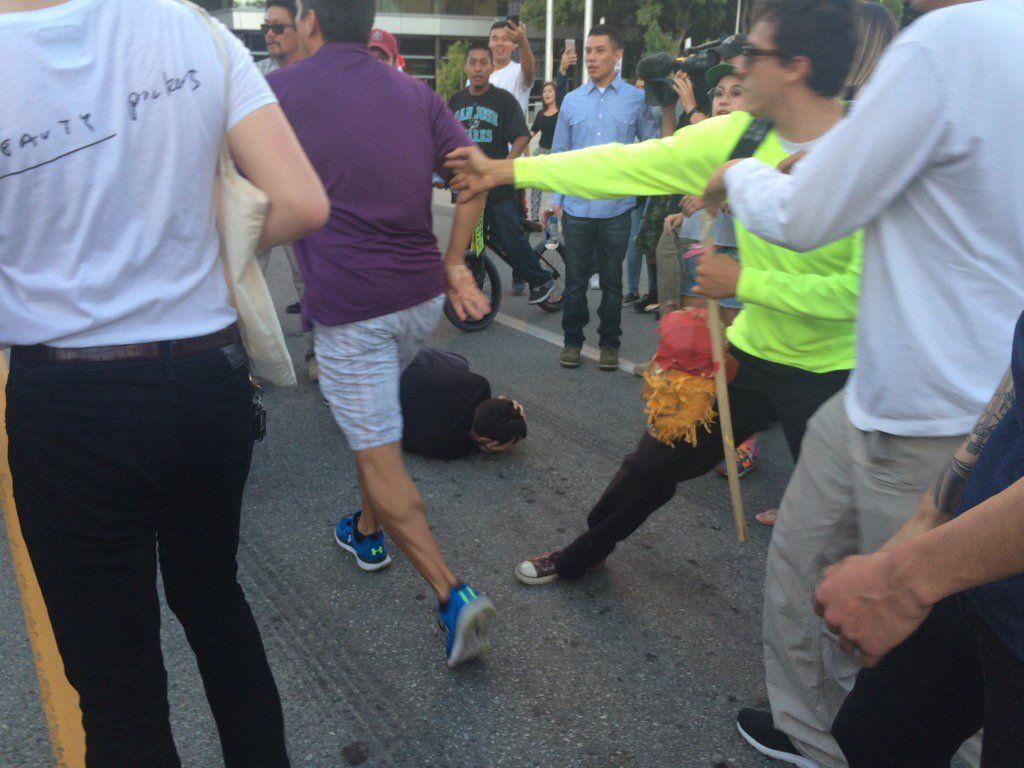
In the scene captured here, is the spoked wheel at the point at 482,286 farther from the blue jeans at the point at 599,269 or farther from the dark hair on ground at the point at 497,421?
the dark hair on ground at the point at 497,421

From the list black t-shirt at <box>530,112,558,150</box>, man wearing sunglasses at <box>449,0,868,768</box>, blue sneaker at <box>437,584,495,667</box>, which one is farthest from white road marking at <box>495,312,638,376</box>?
blue sneaker at <box>437,584,495,667</box>

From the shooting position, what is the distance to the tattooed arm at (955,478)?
133 cm

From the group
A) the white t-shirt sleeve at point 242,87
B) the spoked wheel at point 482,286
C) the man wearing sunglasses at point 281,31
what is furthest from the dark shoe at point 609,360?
the white t-shirt sleeve at point 242,87

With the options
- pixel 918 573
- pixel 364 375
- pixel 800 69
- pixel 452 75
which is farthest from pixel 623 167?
pixel 452 75

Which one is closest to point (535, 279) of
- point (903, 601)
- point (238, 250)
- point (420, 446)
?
point (420, 446)

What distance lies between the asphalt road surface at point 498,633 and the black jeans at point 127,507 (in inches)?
31.0

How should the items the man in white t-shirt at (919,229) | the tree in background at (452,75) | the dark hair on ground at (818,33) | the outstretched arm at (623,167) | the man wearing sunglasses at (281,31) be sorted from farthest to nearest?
the tree in background at (452,75), the man wearing sunglasses at (281,31), the outstretched arm at (623,167), the dark hair on ground at (818,33), the man in white t-shirt at (919,229)

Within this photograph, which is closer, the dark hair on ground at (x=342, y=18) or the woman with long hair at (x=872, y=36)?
the dark hair on ground at (x=342, y=18)

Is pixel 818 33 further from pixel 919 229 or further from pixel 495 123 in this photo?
pixel 495 123

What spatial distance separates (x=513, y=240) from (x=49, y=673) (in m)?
5.06

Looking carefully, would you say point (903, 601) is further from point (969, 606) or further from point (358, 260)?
point (358, 260)

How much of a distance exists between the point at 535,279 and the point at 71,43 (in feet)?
19.5

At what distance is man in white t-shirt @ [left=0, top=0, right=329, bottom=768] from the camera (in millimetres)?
1407

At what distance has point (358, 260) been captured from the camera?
8.82ft
